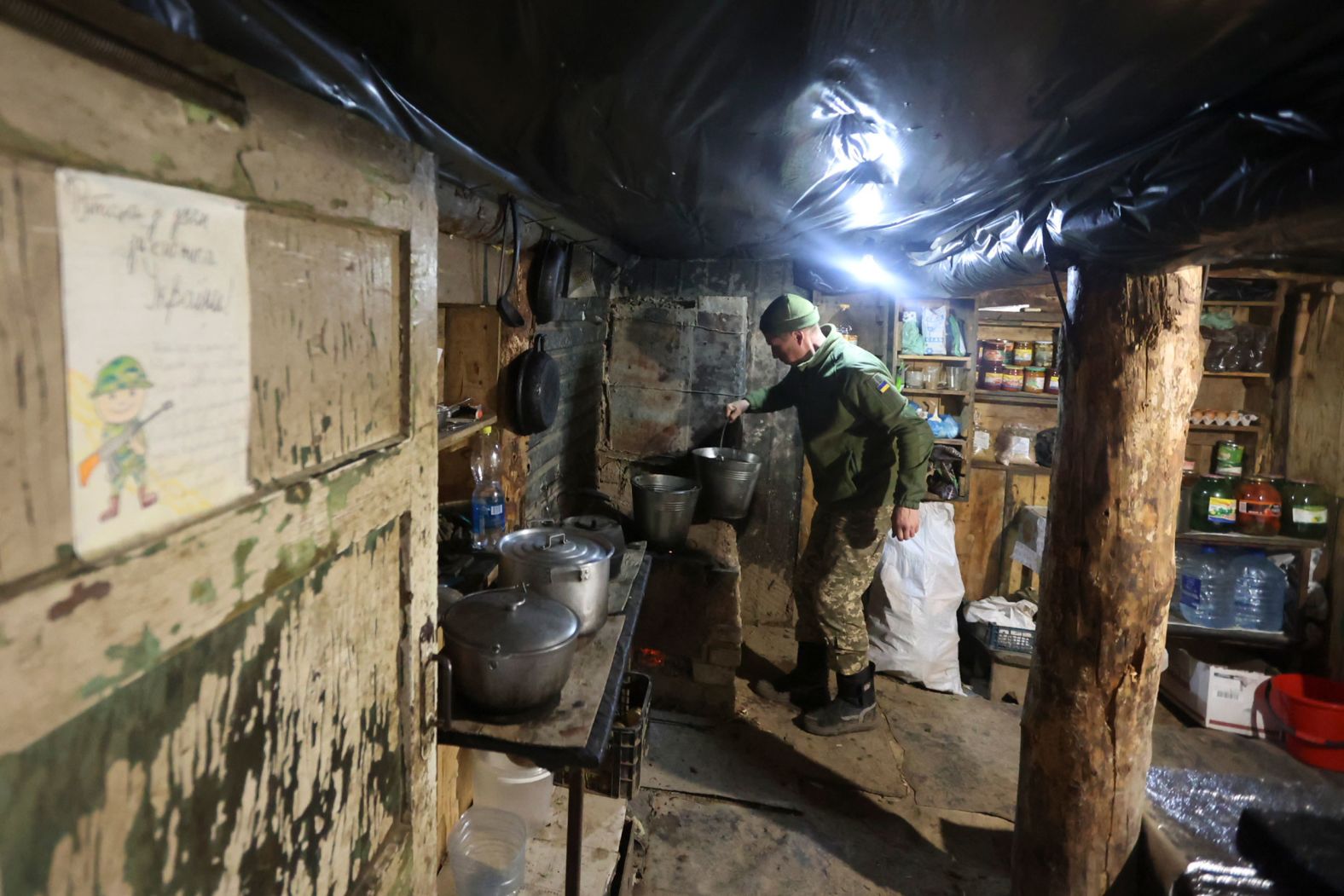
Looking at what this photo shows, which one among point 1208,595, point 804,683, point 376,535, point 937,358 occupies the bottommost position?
point 804,683

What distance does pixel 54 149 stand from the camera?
56 cm

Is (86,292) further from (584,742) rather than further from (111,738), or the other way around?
(584,742)

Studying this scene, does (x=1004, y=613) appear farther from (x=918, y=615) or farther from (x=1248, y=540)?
(x=1248, y=540)

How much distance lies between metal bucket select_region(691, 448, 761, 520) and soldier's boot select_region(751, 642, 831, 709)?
844mm

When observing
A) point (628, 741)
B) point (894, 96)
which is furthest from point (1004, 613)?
point (894, 96)

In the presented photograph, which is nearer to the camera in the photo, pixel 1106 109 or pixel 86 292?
pixel 86 292

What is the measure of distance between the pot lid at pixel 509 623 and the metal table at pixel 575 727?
153 mm

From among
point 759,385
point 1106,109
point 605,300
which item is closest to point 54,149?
point 1106,109

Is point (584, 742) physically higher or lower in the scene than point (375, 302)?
lower

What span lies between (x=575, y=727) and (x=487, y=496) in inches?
43.5

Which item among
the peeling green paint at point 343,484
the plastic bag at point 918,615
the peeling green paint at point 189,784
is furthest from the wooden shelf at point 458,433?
the plastic bag at point 918,615

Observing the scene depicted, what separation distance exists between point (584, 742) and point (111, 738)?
104 centimetres

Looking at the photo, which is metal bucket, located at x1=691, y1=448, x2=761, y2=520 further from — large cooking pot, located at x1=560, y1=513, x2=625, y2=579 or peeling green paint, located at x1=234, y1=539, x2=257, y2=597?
peeling green paint, located at x1=234, y1=539, x2=257, y2=597

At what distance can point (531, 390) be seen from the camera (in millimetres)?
2682
